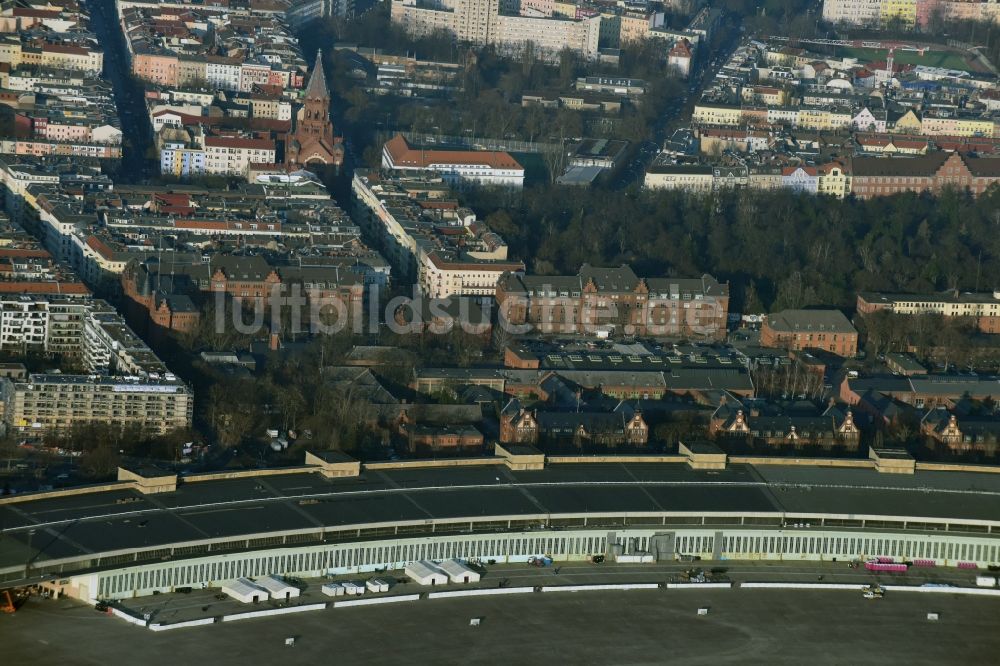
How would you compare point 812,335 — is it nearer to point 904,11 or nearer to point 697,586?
point 697,586

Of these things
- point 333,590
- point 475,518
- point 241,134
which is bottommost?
point 333,590

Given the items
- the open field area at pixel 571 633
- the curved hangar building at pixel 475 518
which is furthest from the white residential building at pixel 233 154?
the open field area at pixel 571 633

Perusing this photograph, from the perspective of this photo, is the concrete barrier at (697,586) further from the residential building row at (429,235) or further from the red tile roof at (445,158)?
the red tile roof at (445,158)

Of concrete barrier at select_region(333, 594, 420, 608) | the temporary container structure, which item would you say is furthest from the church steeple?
concrete barrier at select_region(333, 594, 420, 608)

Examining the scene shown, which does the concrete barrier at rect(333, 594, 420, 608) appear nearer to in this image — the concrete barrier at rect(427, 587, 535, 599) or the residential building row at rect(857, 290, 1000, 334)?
the concrete barrier at rect(427, 587, 535, 599)

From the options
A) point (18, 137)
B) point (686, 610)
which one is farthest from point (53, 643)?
point (18, 137)

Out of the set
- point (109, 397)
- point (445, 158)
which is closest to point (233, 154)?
point (445, 158)
